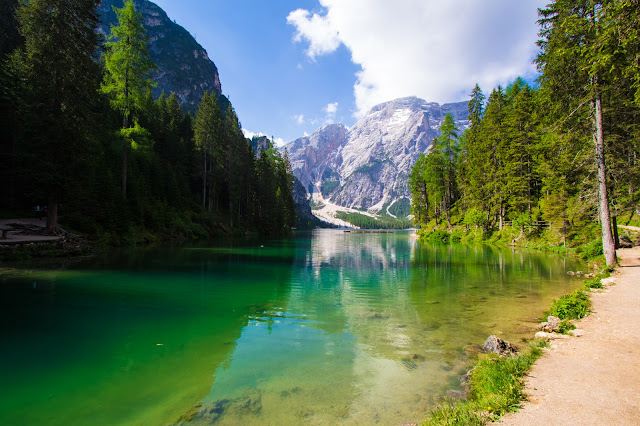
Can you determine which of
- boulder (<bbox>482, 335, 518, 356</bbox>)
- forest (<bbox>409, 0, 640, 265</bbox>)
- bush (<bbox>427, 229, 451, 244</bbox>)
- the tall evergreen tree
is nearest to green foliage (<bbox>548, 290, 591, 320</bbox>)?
boulder (<bbox>482, 335, 518, 356</bbox>)

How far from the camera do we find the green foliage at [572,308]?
8.28 metres

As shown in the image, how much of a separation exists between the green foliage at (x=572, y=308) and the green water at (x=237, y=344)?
69 centimetres

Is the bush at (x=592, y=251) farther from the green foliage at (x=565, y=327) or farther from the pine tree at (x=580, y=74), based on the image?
the green foliage at (x=565, y=327)

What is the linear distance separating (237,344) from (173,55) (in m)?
211

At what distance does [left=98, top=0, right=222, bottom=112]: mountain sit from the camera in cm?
16575

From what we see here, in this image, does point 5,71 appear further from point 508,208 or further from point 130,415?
point 508,208

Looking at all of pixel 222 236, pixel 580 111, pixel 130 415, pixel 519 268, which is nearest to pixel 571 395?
pixel 130 415

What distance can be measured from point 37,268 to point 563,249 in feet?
119

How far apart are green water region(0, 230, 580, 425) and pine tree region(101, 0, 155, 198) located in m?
19.3

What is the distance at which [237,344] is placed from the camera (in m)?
7.30

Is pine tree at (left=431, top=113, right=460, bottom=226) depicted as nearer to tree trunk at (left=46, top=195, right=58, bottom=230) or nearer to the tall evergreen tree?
the tall evergreen tree

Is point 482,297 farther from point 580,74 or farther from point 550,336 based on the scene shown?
point 580,74

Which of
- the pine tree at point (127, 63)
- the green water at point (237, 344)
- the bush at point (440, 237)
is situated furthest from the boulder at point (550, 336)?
the bush at point (440, 237)

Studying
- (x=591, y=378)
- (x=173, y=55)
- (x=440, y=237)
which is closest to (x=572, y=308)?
(x=591, y=378)
